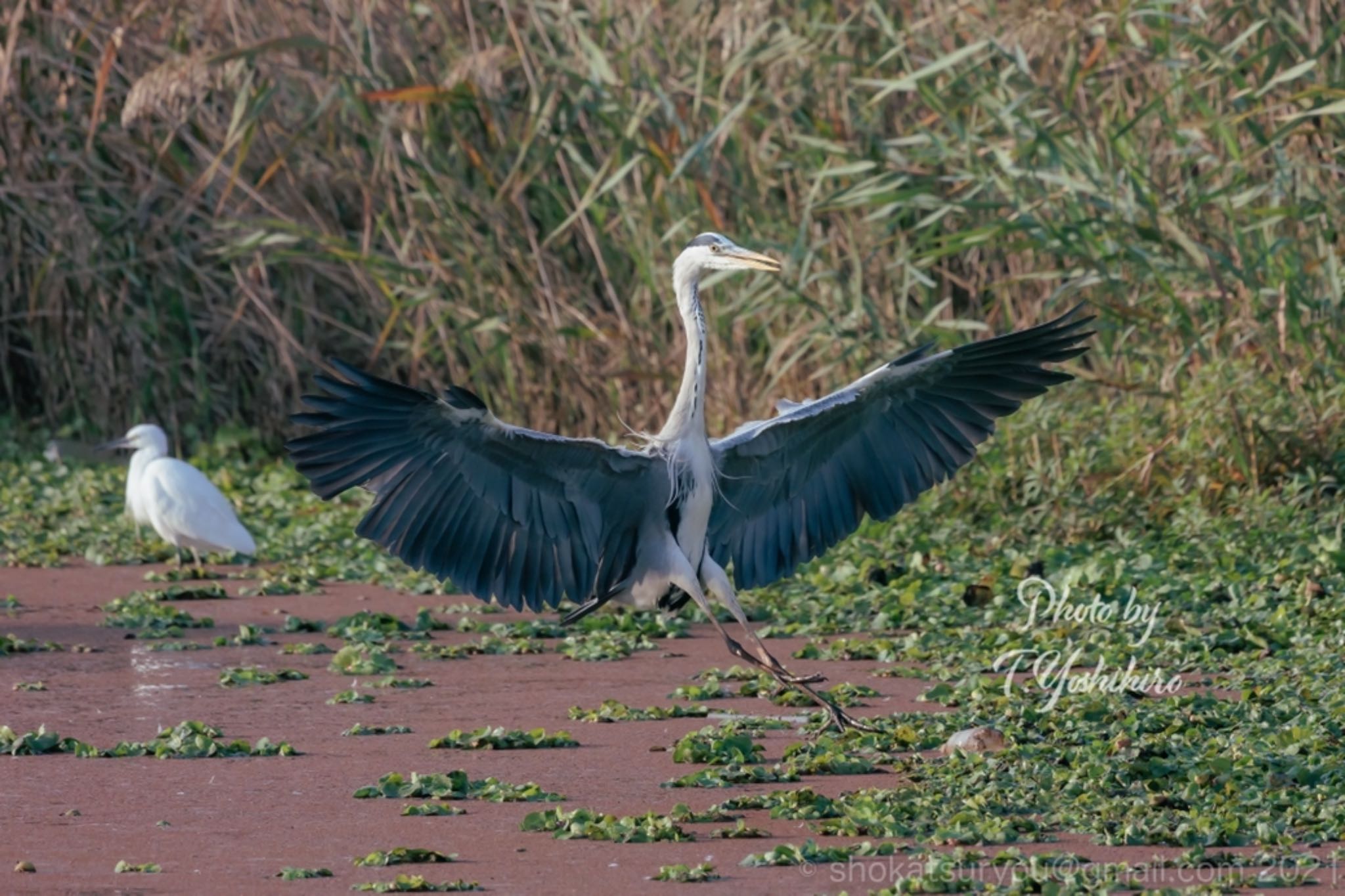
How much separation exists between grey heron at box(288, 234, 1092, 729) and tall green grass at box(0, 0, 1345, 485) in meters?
1.94

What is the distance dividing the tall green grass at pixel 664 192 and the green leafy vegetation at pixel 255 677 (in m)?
2.83

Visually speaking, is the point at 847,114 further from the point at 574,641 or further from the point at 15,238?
the point at 15,238

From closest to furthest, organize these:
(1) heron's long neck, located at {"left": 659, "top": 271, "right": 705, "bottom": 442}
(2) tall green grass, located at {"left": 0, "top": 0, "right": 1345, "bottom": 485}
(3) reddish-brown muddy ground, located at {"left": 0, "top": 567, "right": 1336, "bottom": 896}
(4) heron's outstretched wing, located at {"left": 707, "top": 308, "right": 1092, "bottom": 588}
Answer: (3) reddish-brown muddy ground, located at {"left": 0, "top": 567, "right": 1336, "bottom": 896} < (1) heron's long neck, located at {"left": 659, "top": 271, "right": 705, "bottom": 442} < (4) heron's outstretched wing, located at {"left": 707, "top": 308, "right": 1092, "bottom": 588} < (2) tall green grass, located at {"left": 0, "top": 0, "right": 1345, "bottom": 485}

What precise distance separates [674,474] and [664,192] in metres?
3.37

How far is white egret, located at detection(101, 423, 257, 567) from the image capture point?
8.11 meters

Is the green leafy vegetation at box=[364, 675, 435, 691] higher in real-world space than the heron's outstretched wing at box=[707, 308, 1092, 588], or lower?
lower

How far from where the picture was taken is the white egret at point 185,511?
811 centimetres

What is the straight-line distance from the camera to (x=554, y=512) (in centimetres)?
564

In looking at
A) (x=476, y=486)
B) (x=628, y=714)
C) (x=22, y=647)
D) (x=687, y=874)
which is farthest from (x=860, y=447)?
(x=22, y=647)

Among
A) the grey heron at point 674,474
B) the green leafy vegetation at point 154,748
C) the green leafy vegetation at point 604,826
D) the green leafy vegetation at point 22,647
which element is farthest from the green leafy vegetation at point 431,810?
the green leafy vegetation at point 22,647

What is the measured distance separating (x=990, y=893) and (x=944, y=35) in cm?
581

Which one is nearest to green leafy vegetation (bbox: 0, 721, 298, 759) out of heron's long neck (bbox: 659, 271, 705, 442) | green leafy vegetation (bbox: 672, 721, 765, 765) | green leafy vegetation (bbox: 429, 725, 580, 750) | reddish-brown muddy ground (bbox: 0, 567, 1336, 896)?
reddish-brown muddy ground (bbox: 0, 567, 1336, 896)

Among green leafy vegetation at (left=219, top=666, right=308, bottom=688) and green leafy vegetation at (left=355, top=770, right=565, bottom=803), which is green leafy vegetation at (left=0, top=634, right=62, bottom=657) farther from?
green leafy vegetation at (left=355, top=770, right=565, bottom=803)

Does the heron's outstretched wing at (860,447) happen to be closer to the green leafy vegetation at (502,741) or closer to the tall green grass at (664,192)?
the green leafy vegetation at (502,741)
